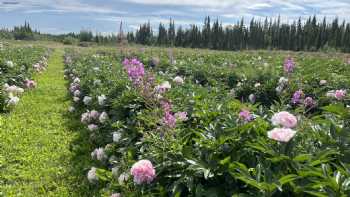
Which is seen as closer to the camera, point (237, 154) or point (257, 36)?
point (237, 154)

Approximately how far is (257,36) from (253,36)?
3.57 feet

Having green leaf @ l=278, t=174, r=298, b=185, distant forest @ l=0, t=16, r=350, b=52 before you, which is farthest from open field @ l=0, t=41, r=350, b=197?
distant forest @ l=0, t=16, r=350, b=52

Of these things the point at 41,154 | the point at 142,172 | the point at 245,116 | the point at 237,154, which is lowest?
the point at 41,154

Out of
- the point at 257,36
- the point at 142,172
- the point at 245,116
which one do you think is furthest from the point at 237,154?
the point at 257,36

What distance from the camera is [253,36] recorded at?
6366 cm

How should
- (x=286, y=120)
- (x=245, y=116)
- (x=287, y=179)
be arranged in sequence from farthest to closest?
(x=245, y=116)
(x=286, y=120)
(x=287, y=179)

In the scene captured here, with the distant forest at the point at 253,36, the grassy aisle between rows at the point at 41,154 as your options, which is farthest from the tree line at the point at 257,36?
the grassy aisle between rows at the point at 41,154

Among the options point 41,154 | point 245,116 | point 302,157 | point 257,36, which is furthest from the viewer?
point 257,36

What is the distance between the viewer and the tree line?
5472 centimetres

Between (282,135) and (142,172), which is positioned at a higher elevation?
(282,135)

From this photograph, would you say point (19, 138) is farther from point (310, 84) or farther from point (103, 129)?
point (310, 84)

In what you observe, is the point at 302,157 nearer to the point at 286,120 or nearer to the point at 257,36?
the point at 286,120

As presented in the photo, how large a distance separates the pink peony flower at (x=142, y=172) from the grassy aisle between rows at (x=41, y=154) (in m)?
1.66

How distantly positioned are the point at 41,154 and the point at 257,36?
60.6m
